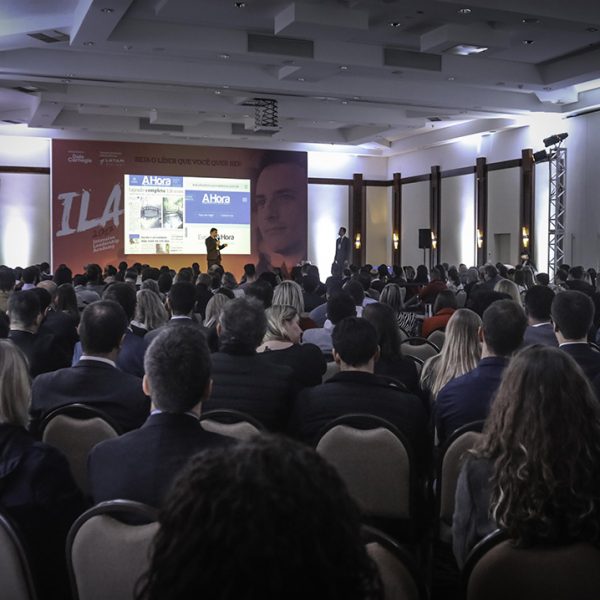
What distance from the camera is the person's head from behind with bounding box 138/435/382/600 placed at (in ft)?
2.78

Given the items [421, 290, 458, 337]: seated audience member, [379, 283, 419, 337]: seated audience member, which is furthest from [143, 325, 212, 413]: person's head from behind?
[379, 283, 419, 337]: seated audience member

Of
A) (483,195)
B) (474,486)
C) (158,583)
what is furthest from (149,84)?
(158,583)

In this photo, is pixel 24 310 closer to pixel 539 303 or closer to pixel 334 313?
pixel 334 313

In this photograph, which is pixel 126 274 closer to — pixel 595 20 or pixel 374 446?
pixel 595 20

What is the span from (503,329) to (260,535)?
2980 millimetres

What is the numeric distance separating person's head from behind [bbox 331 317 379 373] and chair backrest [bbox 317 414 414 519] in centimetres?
52

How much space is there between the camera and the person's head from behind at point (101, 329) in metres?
3.72

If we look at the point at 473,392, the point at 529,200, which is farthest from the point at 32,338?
the point at 529,200

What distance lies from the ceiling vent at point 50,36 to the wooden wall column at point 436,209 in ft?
38.9

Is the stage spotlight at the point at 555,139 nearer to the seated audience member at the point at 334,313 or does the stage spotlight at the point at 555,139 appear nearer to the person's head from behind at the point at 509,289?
the person's head from behind at the point at 509,289

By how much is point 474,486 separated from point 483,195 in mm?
17455

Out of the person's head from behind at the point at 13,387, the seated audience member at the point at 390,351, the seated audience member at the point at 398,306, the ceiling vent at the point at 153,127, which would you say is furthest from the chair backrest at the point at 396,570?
the ceiling vent at the point at 153,127

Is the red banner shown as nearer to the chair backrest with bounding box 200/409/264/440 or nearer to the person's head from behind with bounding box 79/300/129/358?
the person's head from behind with bounding box 79/300/129/358

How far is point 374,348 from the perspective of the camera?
3.42 metres
